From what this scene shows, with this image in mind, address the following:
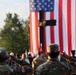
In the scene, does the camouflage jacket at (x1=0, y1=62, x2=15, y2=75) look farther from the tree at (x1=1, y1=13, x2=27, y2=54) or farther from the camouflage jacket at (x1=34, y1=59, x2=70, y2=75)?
the tree at (x1=1, y1=13, x2=27, y2=54)

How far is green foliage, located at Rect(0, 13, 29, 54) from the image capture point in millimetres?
66438

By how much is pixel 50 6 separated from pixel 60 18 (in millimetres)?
828

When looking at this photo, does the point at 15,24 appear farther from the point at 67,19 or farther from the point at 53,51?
the point at 53,51

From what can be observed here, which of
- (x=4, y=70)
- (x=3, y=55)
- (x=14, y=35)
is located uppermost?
(x=3, y=55)

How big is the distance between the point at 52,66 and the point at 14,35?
214 feet

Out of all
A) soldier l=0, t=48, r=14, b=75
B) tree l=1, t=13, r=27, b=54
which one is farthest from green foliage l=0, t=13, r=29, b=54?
soldier l=0, t=48, r=14, b=75

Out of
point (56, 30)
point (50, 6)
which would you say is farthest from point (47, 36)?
point (50, 6)

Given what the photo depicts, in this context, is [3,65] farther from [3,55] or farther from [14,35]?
[14,35]

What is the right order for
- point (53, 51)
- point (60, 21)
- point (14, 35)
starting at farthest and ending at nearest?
point (14, 35)
point (60, 21)
point (53, 51)

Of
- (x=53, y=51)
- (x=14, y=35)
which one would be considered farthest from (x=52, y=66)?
(x=14, y=35)

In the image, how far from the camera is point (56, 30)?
1773 cm

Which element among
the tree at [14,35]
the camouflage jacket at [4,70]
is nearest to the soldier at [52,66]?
the camouflage jacket at [4,70]

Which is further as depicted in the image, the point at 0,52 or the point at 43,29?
the point at 43,29

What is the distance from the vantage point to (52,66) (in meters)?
5.30
